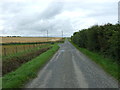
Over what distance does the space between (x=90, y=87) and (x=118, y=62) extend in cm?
649

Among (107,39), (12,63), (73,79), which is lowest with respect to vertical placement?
(12,63)

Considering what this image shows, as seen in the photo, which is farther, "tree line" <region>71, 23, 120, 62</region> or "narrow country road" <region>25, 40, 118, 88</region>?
"tree line" <region>71, 23, 120, 62</region>

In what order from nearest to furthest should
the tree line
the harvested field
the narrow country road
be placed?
1. the narrow country road
2. the tree line
3. the harvested field

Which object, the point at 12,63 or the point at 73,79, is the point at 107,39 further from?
the point at 12,63

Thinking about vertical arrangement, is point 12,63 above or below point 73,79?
below

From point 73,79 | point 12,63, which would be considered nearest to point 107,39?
point 73,79

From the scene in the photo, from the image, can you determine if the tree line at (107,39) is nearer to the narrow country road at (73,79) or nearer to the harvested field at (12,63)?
the narrow country road at (73,79)

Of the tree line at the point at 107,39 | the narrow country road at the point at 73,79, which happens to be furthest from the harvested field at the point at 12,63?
the tree line at the point at 107,39

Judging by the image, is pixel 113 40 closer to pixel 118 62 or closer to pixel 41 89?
pixel 118 62

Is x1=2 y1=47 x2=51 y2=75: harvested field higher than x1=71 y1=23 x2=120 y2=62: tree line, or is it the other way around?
x1=71 y1=23 x2=120 y2=62: tree line

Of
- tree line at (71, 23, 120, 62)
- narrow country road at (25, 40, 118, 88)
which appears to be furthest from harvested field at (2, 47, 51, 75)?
tree line at (71, 23, 120, 62)

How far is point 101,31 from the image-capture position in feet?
66.8

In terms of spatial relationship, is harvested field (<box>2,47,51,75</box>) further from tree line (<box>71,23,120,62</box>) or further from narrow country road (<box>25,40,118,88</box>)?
tree line (<box>71,23,120,62</box>)

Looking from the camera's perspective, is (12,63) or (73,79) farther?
(12,63)
